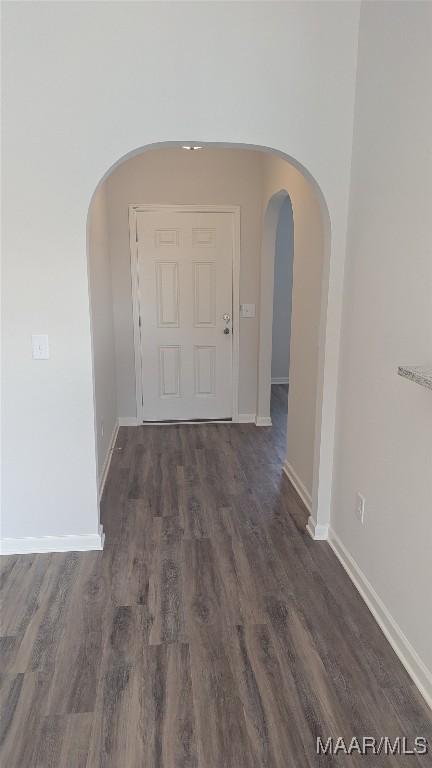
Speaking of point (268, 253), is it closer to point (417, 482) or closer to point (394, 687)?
point (417, 482)

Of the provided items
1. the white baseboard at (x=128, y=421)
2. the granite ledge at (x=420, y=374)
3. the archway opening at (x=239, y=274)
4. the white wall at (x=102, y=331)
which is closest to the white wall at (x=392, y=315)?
the granite ledge at (x=420, y=374)

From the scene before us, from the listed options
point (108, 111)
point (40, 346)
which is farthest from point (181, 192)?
point (40, 346)

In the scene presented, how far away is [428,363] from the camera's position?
1781mm

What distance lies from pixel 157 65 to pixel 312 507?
7.89 feet

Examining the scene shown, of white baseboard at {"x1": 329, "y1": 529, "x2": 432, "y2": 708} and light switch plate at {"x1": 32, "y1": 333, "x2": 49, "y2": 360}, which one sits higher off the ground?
light switch plate at {"x1": 32, "y1": 333, "x2": 49, "y2": 360}

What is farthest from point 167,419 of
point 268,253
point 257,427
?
point 268,253

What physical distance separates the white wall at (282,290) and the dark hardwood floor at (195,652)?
3.53 meters

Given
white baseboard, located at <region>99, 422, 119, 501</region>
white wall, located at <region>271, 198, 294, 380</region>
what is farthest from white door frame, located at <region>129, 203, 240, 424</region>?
white wall, located at <region>271, 198, 294, 380</region>

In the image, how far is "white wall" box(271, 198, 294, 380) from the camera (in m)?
6.14

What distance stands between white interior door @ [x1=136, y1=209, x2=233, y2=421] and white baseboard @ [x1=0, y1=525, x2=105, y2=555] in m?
2.17

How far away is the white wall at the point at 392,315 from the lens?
71.2 inches

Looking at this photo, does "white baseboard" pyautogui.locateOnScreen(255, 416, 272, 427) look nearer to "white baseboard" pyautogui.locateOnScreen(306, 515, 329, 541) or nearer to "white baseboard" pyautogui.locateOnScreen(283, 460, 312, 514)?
"white baseboard" pyautogui.locateOnScreen(283, 460, 312, 514)

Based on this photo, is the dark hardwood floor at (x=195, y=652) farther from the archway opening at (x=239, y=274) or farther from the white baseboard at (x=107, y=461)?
the archway opening at (x=239, y=274)

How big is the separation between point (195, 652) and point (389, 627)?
31.6 inches
